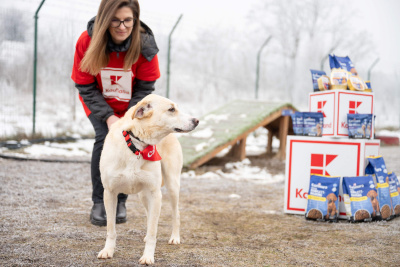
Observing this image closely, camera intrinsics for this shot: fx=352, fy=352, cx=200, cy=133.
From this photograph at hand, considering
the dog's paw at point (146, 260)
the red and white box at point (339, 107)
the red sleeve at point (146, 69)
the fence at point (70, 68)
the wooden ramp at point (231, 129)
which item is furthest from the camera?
the fence at point (70, 68)

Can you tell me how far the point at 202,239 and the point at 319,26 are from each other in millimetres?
16681

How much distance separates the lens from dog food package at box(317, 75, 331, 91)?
12.5 ft

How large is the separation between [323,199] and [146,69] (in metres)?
2.07

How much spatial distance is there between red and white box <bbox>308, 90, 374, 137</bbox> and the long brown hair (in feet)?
6.79

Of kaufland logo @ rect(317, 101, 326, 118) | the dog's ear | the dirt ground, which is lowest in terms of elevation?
the dirt ground

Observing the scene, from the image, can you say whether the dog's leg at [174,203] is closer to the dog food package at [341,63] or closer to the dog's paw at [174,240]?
the dog's paw at [174,240]

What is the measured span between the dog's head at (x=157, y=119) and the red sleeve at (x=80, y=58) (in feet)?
3.11

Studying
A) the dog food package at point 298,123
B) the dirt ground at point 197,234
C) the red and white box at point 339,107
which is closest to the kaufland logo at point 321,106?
the red and white box at point 339,107

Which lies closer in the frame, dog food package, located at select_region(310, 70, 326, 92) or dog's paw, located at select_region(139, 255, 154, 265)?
dog's paw, located at select_region(139, 255, 154, 265)

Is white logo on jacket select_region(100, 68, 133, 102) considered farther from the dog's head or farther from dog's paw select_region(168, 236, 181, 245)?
dog's paw select_region(168, 236, 181, 245)

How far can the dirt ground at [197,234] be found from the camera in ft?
7.50

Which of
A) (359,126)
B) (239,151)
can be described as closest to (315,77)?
(359,126)

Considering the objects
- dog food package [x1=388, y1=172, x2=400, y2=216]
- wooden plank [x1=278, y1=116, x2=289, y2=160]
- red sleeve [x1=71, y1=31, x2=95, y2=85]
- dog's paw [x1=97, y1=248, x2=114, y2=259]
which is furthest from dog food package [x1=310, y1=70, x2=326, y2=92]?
wooden plank [x1=278, y1=116, x2=289, y2=160]

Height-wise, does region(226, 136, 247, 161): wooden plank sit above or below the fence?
below
